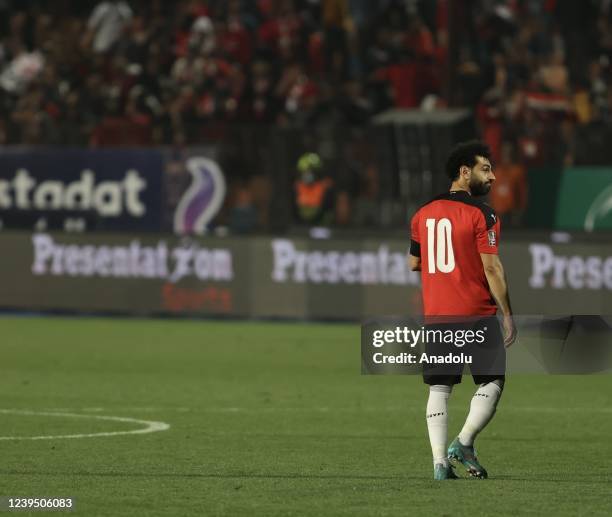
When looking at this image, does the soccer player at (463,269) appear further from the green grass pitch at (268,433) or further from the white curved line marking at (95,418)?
the white curved line marking at (95,418)

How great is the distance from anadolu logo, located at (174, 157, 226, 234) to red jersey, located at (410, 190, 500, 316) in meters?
15.0

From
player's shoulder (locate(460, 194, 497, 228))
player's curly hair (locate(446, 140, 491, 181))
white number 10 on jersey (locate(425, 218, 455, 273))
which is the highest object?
player's curly hair (locate(446, 140, 491, 181))

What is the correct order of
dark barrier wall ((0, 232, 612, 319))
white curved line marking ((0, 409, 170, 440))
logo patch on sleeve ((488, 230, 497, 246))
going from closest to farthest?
logo patch on sleeve ((488, 230, 497, 246)) < white curved line marking ((0, 409, 170, 440)) < dark barrier wall ((0, 232, 612, 319))

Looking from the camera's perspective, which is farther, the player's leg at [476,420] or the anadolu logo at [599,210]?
the anadolu logo at [599,210]

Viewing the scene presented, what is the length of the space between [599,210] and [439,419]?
44.2 ft

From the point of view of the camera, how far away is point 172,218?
2500 cm

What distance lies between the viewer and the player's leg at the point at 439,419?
970cm

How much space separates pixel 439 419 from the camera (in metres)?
9.70

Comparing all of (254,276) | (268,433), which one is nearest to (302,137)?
(254,276)

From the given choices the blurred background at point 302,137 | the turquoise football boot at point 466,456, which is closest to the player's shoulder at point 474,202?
the turquoise football boot at point 466,456

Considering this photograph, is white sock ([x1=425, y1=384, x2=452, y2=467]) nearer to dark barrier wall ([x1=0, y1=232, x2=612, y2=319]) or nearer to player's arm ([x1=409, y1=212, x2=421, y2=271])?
player's arm ([x1=409, y1=212, x2=421, y2=271])

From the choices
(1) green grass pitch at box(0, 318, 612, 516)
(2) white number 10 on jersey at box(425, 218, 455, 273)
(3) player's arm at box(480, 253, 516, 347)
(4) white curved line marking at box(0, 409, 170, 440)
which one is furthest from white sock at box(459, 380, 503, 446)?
(4) white curved line marking at box(0, 409, 170, 440)

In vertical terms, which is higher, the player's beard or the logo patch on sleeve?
the player's beard

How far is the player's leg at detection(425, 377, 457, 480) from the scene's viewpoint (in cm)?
970
